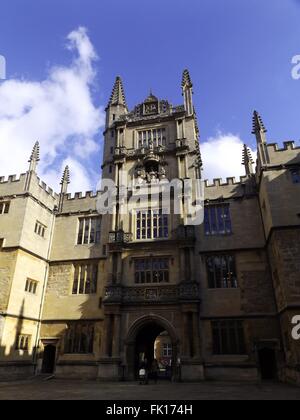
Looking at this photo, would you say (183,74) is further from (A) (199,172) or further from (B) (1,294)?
(B) (1,294)

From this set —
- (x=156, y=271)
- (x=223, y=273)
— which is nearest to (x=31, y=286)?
(x=156, y=271)

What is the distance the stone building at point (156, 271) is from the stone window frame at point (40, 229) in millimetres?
97

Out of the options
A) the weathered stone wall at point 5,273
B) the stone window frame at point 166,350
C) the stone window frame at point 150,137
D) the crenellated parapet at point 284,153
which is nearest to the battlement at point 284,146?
the crenellated parapet at point 284,153

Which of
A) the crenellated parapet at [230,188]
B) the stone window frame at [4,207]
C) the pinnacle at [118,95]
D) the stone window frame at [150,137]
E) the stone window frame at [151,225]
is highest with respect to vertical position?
the pinnacle at [118,95]

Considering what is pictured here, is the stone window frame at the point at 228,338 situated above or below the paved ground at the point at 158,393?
above

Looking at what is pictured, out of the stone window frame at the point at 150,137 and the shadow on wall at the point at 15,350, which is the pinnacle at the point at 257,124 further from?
the shadow on wall at the point at 15,350

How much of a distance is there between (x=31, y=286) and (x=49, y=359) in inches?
233

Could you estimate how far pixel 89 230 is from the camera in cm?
2650

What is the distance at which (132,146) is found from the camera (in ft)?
94.9

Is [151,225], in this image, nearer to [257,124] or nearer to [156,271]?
[156,271]

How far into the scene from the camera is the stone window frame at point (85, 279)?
2422 cm

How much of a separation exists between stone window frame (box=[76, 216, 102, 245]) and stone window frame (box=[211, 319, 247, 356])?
1149 cm

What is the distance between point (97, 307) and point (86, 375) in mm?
4578

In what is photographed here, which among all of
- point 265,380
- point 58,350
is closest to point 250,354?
point 265,380
